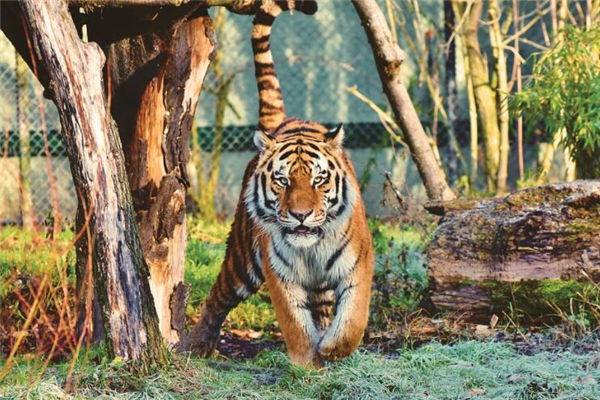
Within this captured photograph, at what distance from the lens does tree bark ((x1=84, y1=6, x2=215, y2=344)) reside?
5227mm

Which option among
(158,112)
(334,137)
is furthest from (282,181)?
(158,112)

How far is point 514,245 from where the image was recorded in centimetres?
574

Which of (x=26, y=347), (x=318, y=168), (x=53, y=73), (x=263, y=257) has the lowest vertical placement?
(x=26, y=347)

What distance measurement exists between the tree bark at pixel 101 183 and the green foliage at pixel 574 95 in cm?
323

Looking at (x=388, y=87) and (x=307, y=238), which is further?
(x=388, y=87)

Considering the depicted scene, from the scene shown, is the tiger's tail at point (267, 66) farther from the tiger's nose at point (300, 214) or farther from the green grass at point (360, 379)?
the green grass at point (360, 379)

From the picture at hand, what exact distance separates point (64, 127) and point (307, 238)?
1.29 metres

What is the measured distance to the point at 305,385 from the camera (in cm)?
456

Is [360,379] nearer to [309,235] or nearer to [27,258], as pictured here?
[309,235]

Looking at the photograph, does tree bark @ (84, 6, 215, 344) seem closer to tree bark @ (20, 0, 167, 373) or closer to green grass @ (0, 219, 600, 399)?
green grass @ (0, 219, 600, 399)

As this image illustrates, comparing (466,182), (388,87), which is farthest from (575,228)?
(466,182)

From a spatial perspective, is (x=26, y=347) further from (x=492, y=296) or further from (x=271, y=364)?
(x=492, y=296)

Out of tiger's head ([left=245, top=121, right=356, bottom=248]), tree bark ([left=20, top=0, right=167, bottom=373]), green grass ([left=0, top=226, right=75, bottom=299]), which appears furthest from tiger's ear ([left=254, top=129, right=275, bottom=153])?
green grass ([left=0, top=226, right=75, bottom=299])

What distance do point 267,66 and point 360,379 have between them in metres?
2.00
